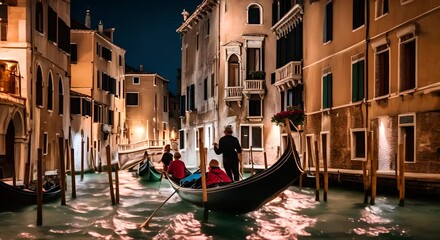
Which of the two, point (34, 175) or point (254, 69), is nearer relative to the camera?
point (34, 175)

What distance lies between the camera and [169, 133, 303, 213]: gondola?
899 cm

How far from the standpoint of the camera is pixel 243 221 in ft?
31.9

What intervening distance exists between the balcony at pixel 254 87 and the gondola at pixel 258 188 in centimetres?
1233

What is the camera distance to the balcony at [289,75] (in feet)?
63.5

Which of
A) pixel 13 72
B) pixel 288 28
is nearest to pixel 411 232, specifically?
pixel 13 72

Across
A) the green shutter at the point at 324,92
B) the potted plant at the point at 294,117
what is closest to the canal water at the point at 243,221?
the green shutter at the point at 324,92

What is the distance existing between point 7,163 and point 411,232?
10.4 m

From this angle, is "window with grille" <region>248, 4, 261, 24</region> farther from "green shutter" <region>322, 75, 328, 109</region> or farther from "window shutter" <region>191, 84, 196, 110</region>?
"green shutter" <region>322, 75, 328, 109</region>

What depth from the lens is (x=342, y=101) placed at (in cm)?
1620

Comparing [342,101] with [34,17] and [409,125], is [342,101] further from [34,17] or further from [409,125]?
[34,17]

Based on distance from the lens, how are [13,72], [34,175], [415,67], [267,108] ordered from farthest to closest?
[267,108], [34,175], [13,72], [415,67]

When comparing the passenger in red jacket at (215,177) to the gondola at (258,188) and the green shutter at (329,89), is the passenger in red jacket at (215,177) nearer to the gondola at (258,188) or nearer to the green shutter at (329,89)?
the gondola at (258,188)

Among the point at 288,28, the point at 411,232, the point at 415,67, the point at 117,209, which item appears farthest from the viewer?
the point at 288,28

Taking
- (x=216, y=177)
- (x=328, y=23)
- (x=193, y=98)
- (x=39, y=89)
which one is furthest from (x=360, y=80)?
(x=193, y=98)
